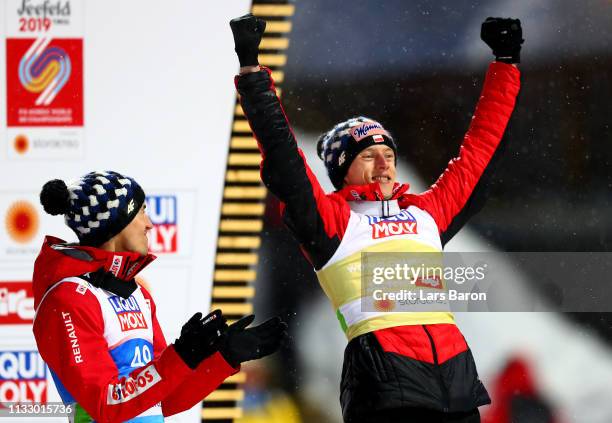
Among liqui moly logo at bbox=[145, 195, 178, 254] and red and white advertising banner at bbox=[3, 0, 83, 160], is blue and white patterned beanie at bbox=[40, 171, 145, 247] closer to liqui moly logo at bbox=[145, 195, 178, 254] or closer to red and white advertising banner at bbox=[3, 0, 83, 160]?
liqui moly logo at bbox=[145, 195, 178, 254]

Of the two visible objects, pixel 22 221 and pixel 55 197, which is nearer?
pixel 55 197

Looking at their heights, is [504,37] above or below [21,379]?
above

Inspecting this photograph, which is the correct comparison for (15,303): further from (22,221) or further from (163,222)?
(163,222)

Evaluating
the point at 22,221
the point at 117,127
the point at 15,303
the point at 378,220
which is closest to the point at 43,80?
the point at 117,127

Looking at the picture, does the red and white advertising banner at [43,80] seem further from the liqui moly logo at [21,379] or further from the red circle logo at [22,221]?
the liqui moly logo at [21,379]

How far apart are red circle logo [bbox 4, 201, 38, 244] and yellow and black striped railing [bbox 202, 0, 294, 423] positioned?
2.59 ft

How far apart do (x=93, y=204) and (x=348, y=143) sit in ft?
2.95

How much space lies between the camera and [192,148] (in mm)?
4227

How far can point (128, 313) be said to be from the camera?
9.05 ft

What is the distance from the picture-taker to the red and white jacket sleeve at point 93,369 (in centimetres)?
249

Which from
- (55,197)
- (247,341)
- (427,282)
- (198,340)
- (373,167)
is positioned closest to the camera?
(198,340)

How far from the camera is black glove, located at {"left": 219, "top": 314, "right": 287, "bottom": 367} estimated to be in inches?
102

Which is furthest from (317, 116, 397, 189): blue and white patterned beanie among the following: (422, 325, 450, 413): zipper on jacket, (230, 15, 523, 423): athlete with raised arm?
(422, 325, 450, 413): zipper on jacket

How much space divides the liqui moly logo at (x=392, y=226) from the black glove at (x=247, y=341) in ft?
1.77
